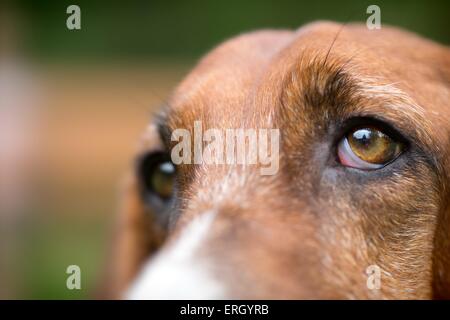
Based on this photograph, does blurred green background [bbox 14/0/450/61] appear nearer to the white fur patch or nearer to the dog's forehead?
the dog's forehead

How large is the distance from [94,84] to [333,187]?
9125 mm

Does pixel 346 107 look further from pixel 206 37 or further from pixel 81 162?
pixel 81 162

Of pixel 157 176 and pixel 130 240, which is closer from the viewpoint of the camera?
pixel 157 176

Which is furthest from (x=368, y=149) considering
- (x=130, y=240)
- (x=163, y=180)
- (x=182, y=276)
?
(x=130, y=240)

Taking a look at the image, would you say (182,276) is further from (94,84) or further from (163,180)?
(94,84)

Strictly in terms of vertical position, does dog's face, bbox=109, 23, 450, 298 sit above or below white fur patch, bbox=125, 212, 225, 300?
above

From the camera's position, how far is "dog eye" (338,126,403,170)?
3.07 meters

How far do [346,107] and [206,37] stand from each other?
7682mm

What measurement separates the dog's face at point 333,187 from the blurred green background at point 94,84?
20.5 ft

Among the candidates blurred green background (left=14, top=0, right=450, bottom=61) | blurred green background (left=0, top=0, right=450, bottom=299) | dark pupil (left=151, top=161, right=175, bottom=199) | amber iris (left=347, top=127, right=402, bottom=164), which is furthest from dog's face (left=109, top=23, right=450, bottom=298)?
blurred green background (left=0, top=0, right=450, bottom=299)

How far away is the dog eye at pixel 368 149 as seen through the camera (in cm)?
307

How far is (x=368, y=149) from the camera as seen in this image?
3098mm

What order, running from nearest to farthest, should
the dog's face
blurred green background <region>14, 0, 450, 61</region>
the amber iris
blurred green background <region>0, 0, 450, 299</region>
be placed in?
the dog's face
the amber iris
blurred green background <region>14, 0, 450, 61</region>
blurred green background <region>0, 0, 450, 299</region>
